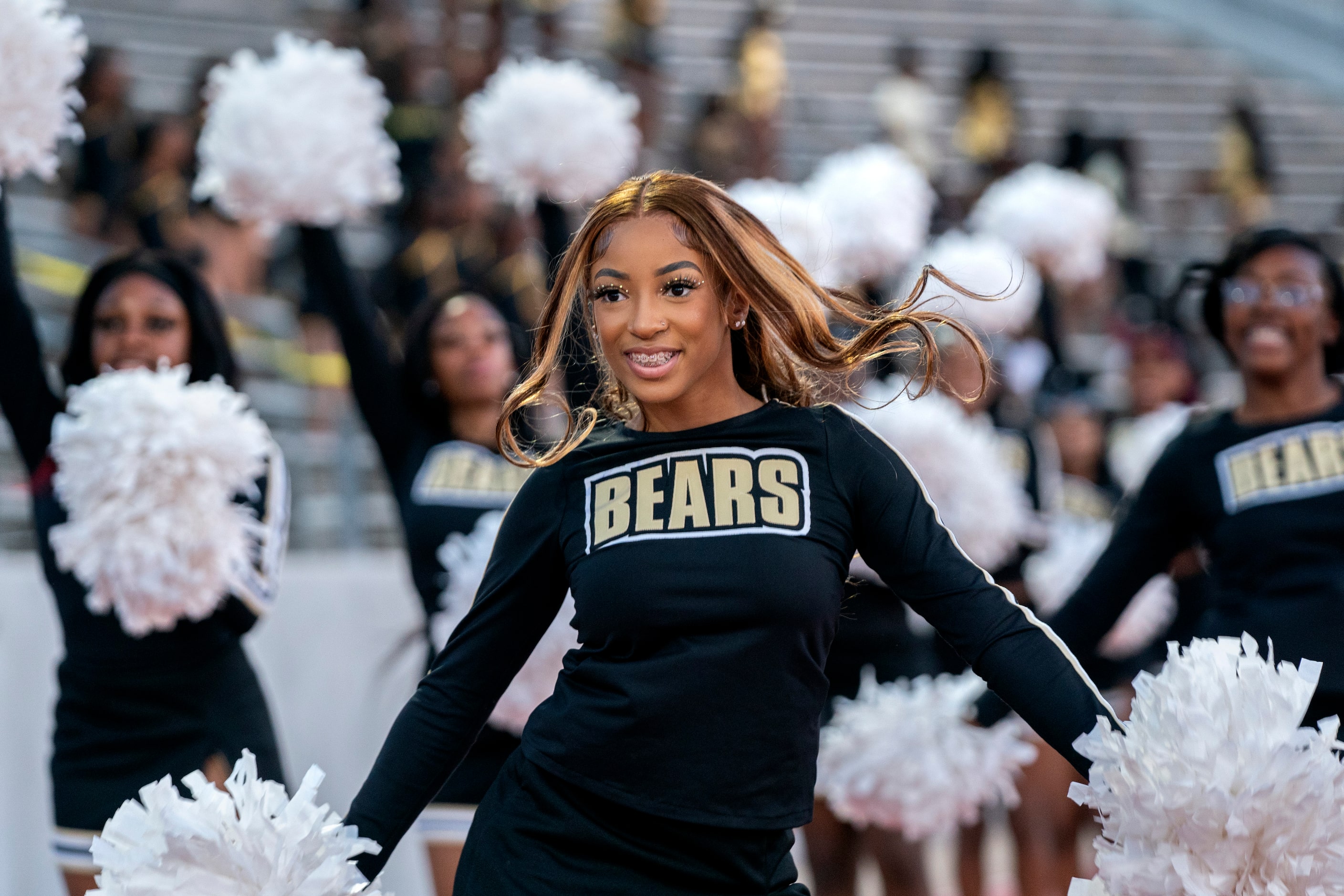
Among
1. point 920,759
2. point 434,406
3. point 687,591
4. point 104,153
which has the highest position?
point 104,153

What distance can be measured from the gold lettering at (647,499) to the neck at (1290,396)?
1.41 m

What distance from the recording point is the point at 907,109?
10.5 m

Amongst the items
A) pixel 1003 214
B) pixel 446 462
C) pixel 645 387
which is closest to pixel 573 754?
pixel 645 387

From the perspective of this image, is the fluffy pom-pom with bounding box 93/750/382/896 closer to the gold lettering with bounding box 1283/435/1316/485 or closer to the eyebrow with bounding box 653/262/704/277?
the eyebrow with bounding box 653/262/704/277

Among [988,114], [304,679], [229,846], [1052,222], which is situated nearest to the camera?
[229,846]

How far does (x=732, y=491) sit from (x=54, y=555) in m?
1.53

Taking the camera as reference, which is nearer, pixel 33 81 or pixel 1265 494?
pixel 1265 494

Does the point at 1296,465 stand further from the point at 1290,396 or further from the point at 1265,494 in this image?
the point at 1290,396

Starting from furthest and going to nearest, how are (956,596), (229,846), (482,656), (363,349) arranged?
(363,349)
(482,656)
(956,596)
(229,846)

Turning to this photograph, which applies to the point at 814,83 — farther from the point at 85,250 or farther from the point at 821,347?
the point at 821,347

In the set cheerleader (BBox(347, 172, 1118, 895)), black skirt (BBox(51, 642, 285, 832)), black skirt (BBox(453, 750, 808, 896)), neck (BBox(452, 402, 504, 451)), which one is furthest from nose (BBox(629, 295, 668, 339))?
neck (BBox(452, 402, 504, 451))

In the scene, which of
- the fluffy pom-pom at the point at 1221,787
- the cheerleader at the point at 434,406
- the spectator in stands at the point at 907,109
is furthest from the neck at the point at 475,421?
the spectator in stands at the point at 907,109

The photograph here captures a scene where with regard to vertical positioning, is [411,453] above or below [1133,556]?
above

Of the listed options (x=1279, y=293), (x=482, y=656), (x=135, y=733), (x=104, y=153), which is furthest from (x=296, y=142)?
(x=104, y=153)
